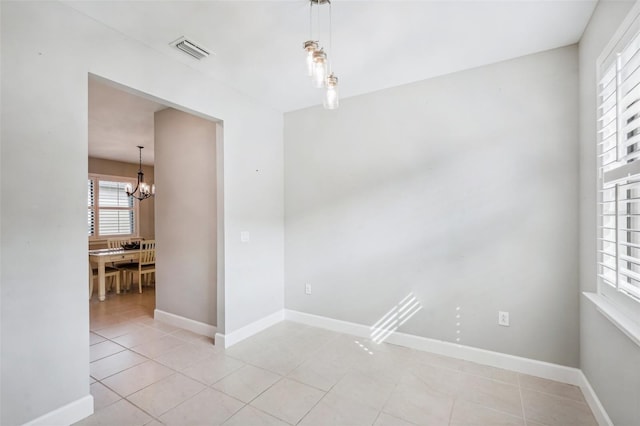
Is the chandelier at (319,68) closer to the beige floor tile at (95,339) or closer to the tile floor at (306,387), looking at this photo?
the tile floor at (306,387)

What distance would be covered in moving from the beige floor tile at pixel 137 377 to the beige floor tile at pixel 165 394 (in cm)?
7

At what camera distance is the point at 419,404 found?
202cm

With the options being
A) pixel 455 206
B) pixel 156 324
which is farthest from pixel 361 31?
pixel 156 324

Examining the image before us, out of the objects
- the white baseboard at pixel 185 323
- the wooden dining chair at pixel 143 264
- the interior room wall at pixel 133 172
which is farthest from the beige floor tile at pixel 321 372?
the interior room wall at pixel 133 172

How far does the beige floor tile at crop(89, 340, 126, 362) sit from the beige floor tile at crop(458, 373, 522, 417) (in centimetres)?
305

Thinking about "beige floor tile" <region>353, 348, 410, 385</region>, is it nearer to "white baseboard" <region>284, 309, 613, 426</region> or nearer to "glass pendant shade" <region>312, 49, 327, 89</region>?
"white baseboard" <region>284, 309, 613, 426</region>

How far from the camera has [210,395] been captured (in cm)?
212

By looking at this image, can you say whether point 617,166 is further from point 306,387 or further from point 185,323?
point 185,323

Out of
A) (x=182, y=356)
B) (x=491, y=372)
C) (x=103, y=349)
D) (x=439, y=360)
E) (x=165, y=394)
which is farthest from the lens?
(x=103, y=349)

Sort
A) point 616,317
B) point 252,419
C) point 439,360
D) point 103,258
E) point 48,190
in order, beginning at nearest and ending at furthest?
point 616,317 < point 48,190 < point 252,419 < point 439,360 < point 103,258

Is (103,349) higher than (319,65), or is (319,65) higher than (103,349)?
(319,65)

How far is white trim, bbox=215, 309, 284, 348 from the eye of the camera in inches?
115

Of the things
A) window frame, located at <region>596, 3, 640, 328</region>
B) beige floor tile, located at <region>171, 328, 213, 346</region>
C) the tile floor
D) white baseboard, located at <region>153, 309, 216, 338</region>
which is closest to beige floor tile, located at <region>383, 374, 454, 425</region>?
the tile floor

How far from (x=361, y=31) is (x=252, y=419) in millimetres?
2705
